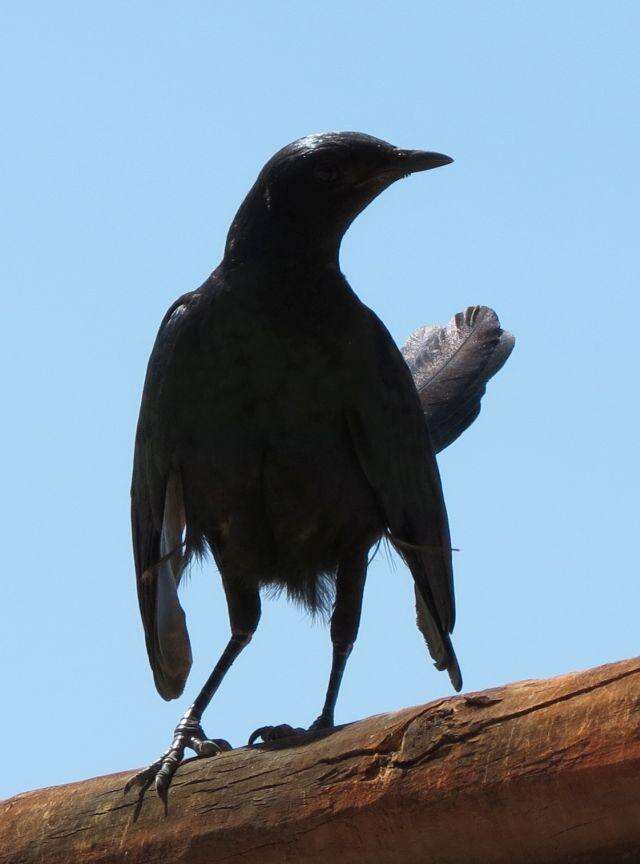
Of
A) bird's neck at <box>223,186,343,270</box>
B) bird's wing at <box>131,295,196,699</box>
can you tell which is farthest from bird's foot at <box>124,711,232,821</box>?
bird's neck at <box>223,186,343,270</box>

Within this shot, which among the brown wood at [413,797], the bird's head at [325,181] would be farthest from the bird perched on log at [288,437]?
the brown wood at [413,797]

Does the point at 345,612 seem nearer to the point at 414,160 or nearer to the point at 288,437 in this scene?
the point at 288,437

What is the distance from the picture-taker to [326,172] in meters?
3.82

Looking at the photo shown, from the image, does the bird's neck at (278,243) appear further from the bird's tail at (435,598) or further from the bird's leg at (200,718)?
the bird's leg at (200,718)

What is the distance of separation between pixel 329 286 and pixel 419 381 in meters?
0.99

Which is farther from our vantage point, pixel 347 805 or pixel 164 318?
pixel 164 318

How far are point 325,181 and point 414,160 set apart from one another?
0.27 meters

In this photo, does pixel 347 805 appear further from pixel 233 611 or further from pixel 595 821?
pixel 233 611

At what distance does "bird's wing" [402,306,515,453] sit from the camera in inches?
183

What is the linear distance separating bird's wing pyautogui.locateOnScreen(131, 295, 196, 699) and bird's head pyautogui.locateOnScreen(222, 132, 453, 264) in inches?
14.9

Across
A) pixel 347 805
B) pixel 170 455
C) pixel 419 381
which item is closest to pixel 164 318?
pixel 170 455

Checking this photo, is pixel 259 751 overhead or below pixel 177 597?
below

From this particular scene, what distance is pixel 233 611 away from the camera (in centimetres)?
392

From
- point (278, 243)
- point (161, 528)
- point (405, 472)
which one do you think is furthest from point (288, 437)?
point (278, 243)
